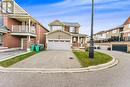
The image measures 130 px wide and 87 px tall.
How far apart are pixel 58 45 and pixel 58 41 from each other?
0.81 metres

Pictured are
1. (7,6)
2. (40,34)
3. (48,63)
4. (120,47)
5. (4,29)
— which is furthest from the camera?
(120,47)

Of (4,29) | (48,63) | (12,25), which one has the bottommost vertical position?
(48,63)

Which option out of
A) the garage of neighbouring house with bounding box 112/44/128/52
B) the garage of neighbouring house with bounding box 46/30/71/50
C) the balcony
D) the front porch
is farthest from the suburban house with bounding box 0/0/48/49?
the garage of neighbouring house with bounding box 112/44/128/52

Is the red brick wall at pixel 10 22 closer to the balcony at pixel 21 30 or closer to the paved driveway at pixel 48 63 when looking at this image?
the balcony at pixel 21 30

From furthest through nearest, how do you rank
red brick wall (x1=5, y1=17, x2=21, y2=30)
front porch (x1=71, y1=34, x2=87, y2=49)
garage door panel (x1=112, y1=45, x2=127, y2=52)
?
garage door panel (x1=112, y1=45, x2=127, y2=52) < front porch (x1=71, y1=34, x2=87, y2=49) < red brick wall (x1=5, y1=17, x2=21, y2=30)

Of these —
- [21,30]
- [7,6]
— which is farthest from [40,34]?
[7,6]

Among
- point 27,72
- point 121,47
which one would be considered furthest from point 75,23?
point 27,72

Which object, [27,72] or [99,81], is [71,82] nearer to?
[99,81]

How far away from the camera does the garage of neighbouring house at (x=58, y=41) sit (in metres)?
35.9

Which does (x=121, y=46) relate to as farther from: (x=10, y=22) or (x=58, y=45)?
(x=10, y=22)

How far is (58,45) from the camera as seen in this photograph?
118ft

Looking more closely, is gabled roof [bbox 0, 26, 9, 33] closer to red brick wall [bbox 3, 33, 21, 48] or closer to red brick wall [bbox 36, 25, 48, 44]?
red brick wall [bbox 3, 33, 21, 48]

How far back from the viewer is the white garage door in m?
35.9

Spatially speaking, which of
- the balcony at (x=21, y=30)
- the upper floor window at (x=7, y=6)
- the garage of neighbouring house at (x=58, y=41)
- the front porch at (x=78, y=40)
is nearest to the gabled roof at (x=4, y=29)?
the balcony at (x=21, y=30)
